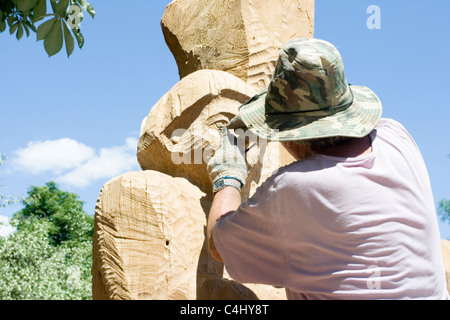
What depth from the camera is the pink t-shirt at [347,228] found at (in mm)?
1770

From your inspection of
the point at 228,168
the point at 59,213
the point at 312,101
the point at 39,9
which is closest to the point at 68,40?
the point at 39,9

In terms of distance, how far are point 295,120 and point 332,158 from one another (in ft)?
0.71

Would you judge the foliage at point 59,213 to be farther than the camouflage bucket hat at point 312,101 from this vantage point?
Yes

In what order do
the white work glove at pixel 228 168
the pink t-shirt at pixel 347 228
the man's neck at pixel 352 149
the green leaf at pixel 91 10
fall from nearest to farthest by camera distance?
the pink t-shirt at pixel 347 228, the man's neck at pixel 352 149, the white work glove at pixel 228 168, the green leaf at pixel 91 10

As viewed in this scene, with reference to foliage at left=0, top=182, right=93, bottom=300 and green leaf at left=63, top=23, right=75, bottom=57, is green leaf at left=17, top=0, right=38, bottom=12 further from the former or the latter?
foliage at left=0, top=182, right=93, bottom=300

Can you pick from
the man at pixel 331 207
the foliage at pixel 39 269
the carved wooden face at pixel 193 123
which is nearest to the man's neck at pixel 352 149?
the man at pixel 331 207

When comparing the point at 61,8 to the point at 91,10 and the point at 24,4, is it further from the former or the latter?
the point at 91,10

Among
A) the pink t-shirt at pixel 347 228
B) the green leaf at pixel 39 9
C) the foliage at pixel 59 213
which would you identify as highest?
the foliage at pixel 59 213

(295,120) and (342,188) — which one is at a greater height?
(295,120)

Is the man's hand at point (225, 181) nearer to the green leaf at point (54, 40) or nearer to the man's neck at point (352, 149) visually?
the man's neck at point (352, 149)

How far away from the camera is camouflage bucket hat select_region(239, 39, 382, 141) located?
1860 millimetres
